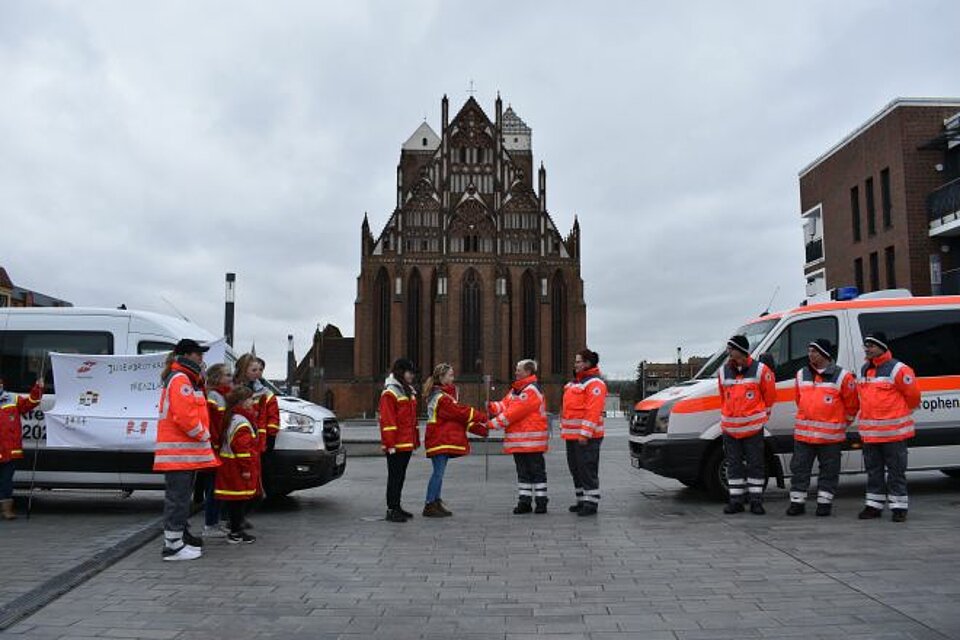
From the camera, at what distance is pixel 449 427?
890 cm

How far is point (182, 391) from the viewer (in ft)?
22.0

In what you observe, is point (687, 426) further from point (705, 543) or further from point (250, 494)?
point (250, 494)

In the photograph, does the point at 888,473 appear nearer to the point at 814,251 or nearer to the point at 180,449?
the point at 180,449

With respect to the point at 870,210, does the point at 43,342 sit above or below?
below

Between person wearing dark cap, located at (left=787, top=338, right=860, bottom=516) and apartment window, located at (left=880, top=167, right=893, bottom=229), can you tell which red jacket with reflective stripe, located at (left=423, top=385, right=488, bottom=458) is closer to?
person wearing dark cap, located at (left=787, top=338, right=860, bottom=516)

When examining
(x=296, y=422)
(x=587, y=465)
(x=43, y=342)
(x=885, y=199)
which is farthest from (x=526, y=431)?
(x=885, y=199)

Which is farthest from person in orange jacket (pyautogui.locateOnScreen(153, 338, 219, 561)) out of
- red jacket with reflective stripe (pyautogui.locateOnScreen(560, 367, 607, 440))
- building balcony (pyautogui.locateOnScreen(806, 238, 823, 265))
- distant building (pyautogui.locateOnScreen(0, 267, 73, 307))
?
distant building (pyautogui.locateOnScreen(0, 267, 73, 307))

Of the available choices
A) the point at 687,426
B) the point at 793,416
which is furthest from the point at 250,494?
the point at 793,416

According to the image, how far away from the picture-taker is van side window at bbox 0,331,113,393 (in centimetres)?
971

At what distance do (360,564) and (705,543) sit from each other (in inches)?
120

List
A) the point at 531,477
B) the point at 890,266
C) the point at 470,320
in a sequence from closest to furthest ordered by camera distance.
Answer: the point at 531,477 → the point at 890,266 → the point at 470,320

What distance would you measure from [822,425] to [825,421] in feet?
0.17

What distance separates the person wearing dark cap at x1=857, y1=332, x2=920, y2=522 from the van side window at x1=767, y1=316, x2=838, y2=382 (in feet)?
4.29

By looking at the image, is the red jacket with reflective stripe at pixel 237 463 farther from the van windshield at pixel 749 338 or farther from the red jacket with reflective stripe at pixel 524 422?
the van windshield at pixel 749 338
